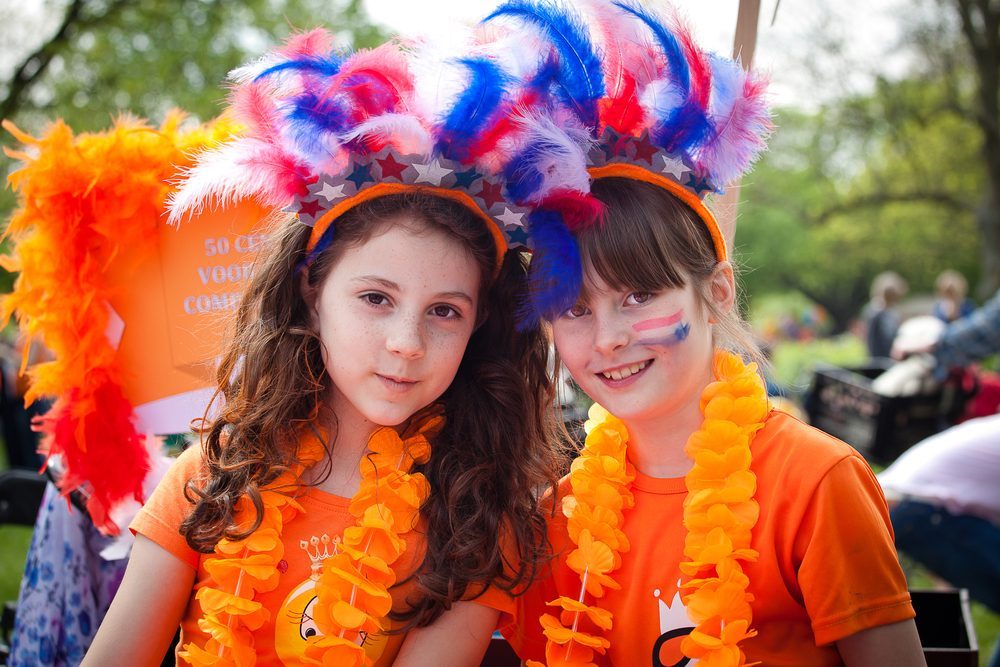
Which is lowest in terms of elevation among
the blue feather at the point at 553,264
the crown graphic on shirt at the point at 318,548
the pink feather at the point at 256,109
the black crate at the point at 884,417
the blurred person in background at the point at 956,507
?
the black crate at the point at 884,417

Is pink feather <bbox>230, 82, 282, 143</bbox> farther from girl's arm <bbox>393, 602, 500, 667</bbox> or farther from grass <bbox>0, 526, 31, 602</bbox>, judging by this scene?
grass <bbox>0, 526, 31, 602</bbox>

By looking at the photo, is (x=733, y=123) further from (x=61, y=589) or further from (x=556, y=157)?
(x=61, y=589)

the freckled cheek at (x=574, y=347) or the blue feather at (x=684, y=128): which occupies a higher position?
the blue feather at (x=684, y=128)

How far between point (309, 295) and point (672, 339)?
2.78 feet

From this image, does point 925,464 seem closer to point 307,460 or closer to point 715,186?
point 715,186

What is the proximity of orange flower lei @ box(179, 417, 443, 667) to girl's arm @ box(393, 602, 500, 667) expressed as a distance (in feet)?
0.28

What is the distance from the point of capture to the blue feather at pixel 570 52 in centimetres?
168

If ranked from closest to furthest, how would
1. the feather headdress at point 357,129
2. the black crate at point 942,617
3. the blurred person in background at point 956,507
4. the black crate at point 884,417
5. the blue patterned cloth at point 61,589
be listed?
the feather headdress at point 357,129 < the black crate at point 942,617 < the blue patterned cloth at point 61,589 < the blurred person in background at point 956,507 < the black crate at point 884,417

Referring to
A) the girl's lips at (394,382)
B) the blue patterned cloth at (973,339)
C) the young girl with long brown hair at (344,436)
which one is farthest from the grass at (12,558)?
the blue patterned cloth at (973,339)

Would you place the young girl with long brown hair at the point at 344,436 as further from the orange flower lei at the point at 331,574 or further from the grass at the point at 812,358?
the grass at the point at 812,358

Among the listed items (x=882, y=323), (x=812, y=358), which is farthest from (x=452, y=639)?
(x=812, y=358)

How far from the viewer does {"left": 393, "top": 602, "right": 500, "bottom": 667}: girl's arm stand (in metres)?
1.79

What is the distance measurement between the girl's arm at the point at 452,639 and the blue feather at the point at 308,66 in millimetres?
1176

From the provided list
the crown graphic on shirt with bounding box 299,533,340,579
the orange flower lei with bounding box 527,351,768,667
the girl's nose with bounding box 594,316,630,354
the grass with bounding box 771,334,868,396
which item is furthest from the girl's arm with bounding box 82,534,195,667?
the grass with bounding box 771,334,868,396
